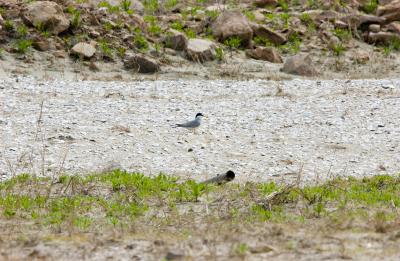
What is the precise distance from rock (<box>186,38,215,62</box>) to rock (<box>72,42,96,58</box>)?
2.55m

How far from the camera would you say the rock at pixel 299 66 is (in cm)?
1977

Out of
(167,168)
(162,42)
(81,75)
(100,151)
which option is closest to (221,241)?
(167,168)

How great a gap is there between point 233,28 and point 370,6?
18.2 feet

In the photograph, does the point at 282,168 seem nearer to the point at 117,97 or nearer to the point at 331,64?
the point at 117,97

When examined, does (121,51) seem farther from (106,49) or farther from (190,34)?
(190,34)

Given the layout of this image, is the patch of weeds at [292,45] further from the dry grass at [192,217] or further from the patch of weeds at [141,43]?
the dry grass at [192,217]

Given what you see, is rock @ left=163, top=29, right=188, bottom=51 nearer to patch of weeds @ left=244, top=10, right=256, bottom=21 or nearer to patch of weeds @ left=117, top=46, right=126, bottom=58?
patch of weeds @ left=117, top=46, right=126, bottom=58

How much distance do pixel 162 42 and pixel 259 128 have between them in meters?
7.12

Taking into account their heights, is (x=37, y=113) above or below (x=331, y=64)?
above

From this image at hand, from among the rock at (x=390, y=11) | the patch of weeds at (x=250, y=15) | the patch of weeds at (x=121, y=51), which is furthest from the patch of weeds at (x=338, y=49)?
the patch of weeds at (x=121, y=51)

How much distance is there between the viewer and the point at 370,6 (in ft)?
80.5

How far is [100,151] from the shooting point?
12812mm

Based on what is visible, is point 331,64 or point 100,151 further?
point 331,64

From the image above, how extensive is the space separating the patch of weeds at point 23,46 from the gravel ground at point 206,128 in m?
1.94
